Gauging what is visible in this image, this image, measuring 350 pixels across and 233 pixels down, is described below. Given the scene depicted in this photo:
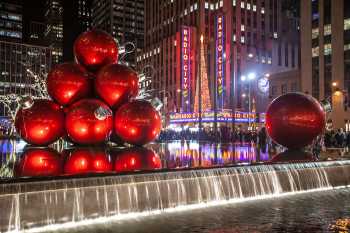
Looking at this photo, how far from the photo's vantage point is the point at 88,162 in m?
11.8

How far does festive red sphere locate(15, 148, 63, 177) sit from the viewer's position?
9989 millimetres

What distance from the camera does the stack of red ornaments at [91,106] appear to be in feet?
43.9

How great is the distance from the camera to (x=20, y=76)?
12381 cm

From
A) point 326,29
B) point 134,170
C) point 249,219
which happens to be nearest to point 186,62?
point 326,29

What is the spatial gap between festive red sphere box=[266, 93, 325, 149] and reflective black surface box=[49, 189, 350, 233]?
15.7ft

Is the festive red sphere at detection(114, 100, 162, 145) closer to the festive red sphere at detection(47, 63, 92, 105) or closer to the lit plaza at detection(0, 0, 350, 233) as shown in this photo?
the lit plaza at detection(0, 0, 350, 233)

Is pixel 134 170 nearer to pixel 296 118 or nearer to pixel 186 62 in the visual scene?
pixel 296 118

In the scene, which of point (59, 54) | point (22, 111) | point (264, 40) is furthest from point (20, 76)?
point (22, 111)

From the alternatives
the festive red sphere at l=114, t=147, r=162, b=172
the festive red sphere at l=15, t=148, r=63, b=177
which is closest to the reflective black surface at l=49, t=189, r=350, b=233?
the festive red sphere at l=114, t=147, r=162, b=172

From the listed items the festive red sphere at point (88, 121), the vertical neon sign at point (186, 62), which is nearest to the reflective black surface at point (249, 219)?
the festive red sphere at point (88, 121)

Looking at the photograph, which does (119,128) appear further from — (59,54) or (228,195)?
(59,54)

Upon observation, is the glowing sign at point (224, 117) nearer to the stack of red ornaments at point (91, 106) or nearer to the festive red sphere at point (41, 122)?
the stack of red ornaments at point (91, 106)

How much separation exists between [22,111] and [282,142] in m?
8.58

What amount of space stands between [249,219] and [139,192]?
210 cm
